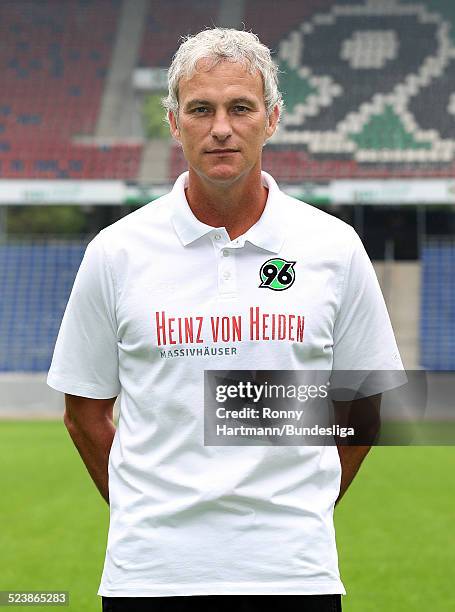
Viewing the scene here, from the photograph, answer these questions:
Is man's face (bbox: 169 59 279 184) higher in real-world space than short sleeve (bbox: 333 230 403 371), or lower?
higher

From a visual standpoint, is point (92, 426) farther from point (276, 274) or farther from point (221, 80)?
point (221, 80)

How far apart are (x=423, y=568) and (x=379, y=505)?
159 cm

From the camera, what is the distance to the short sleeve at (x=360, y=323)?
1.65 metres

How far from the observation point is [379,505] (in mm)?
6793

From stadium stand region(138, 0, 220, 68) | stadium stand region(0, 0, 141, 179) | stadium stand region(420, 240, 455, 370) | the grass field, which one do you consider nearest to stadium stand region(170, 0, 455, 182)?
stadium stand region(138, 0, 220, 68)

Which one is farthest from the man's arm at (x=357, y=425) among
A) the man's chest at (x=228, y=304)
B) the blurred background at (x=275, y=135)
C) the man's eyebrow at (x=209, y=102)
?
the blurred background at (x=275, y=135)

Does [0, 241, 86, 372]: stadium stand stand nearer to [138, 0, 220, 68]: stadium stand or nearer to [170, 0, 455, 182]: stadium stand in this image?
[170, 0, 455, 182]: stadium stand

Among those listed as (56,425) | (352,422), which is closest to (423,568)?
(352,422)

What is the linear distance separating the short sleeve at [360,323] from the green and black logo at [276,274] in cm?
11

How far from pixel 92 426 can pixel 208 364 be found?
0.35 metres

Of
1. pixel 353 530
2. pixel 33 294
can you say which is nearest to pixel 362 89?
pixel 33 294

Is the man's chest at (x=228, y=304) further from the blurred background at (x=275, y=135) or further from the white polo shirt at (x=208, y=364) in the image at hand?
the blurred background at (x=275, y=135)

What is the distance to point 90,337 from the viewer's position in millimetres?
1658

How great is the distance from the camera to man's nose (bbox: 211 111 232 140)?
5.11 ft
